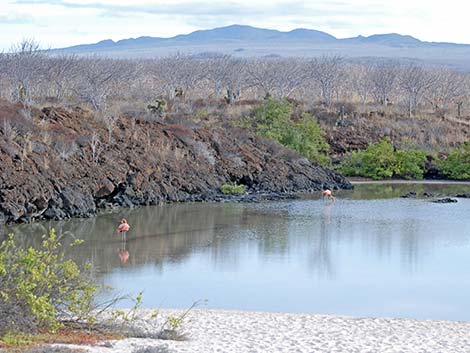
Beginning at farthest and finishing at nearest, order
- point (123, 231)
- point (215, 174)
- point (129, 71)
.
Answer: point (129, 71), point (215, 174), point (123, 231)

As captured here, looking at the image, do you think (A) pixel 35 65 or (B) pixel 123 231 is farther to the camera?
(A) pixel 35 65

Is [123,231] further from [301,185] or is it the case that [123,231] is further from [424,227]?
[301,185]

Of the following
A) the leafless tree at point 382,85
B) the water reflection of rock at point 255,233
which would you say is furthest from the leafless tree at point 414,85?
the water reflection of rock at point 255,233

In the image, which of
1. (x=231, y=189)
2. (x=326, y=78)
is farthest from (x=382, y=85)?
(x=231, y=189)

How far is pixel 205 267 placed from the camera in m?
24.5

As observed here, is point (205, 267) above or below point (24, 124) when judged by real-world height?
below

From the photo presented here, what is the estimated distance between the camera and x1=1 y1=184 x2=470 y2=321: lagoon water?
2073 cm

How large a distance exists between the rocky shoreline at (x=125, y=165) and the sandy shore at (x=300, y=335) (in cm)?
1522

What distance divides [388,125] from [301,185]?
1768 cm

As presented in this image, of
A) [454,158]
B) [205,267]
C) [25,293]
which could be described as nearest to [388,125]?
[454,158]

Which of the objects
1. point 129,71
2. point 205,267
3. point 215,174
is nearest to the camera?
point 205,267

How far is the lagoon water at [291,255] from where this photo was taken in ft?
68.0

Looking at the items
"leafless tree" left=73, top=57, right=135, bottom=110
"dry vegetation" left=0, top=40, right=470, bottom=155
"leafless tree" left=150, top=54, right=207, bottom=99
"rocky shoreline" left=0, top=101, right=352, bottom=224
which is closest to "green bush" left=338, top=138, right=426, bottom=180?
"rocky shoreline" left=0, top=101, right=352, bottom=224

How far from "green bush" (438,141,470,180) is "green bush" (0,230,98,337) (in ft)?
122
